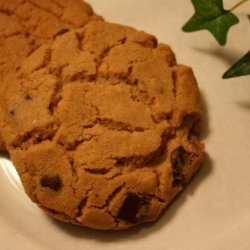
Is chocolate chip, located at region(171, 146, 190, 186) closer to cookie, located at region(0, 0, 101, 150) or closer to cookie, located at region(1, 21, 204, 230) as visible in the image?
cookie, located at region(1, 21, 204, 230)

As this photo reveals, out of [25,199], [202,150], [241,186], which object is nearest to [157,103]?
[202,150]

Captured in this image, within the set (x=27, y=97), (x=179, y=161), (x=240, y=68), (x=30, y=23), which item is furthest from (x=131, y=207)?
(x=30, y=23)

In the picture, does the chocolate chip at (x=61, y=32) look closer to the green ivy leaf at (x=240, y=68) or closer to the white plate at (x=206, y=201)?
the white plate at (x=206, y=201)

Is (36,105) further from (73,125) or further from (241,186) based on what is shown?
(241,186)

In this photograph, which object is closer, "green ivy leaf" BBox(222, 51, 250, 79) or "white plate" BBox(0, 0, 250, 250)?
"white plate" BBox(0, 0, 250, 250)

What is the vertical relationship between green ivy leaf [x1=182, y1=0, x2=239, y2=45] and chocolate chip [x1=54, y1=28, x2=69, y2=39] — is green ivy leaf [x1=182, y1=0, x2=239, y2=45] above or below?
above

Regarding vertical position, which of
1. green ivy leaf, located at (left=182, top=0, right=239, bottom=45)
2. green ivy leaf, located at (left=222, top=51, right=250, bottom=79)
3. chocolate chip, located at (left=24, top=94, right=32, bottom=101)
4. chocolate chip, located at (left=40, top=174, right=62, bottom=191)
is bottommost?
chocolate chip, located at (left=40, top=174, right=62, bottom=191)

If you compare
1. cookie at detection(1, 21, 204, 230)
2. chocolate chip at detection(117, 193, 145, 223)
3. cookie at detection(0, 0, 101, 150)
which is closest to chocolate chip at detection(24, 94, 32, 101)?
cookie at detection(1, 21, 204, 230)
